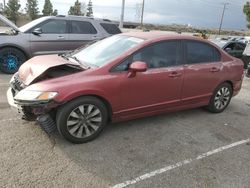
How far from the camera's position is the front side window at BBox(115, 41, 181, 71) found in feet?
13.6

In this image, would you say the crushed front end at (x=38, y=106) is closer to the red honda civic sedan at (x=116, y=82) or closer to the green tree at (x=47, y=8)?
the red honda civic sedan at (x=116, y=82)

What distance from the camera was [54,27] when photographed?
8.48 meters

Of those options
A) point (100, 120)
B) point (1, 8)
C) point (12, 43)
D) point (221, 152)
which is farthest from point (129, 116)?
point (1, 8)

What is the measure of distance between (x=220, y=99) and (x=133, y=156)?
8.92 ft

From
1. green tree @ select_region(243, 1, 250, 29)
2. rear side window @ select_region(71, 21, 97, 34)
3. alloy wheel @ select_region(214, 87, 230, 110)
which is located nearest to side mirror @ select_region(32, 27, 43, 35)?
rear side window @ select_region(71, 21, 97, 34)

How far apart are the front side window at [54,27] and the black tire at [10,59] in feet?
3.43

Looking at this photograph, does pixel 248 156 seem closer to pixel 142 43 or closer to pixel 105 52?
pixel 142 43

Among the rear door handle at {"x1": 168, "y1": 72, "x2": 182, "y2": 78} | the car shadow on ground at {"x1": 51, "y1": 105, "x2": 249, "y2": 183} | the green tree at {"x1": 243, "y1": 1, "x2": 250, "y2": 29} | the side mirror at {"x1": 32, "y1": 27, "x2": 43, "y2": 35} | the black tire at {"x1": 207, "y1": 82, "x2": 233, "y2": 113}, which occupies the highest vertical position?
the green tree at {"x1": 243, "y1": 1, "x2": 250, "y2": 29}

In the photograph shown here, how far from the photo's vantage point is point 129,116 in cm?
432

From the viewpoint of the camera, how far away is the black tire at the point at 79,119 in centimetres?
366

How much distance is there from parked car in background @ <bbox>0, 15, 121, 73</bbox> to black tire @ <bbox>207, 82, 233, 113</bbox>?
482 centimetres

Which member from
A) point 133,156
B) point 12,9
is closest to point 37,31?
point 133,156

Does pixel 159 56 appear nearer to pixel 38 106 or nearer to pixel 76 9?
pixel 38 106

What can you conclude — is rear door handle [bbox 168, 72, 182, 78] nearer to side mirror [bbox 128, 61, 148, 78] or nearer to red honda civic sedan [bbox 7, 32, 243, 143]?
red honda civic sedan [bbox 7, 32, 243, 143]
